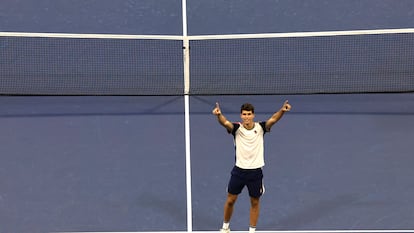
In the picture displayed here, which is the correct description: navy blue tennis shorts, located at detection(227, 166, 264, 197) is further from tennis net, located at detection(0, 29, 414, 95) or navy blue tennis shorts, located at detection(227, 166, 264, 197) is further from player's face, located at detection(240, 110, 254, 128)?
tennis net, located at detection(0, 29, 414, 95)

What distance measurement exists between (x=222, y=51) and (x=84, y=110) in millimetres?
3142

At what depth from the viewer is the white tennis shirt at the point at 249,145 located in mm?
7680

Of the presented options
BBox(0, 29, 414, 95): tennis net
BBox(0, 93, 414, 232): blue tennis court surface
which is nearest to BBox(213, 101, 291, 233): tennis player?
BBox(0, 93, 414, 232): blue tennis court surface

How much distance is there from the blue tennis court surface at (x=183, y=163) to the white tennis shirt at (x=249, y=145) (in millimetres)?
1403

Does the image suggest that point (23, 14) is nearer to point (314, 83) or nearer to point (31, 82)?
point (31, 82)

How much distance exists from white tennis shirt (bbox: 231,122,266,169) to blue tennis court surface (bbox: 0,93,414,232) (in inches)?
55.2

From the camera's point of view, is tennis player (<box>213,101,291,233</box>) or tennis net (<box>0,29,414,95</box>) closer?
tennis player (<box>213,101,291,233</box>)

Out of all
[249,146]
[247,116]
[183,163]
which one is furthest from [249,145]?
[183,163]

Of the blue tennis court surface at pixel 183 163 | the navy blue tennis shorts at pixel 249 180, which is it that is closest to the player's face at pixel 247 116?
the navy blue tennis shorts at pixel 249 180

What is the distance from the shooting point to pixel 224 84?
460 inches

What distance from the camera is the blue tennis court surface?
28.9 feet

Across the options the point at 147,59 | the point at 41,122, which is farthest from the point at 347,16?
the point at 41,122

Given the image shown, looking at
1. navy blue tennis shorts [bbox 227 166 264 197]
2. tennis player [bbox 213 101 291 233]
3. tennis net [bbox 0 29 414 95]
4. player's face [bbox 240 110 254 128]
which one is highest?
tennis net [bbox 0 29 414 95]

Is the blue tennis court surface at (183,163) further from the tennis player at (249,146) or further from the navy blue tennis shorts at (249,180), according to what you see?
the tennis player at (249,146)
